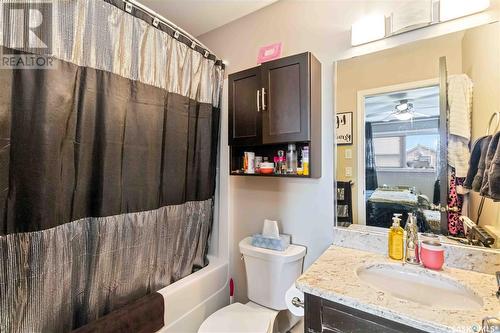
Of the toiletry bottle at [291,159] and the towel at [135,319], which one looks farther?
the toiletry bottle at [291,159]

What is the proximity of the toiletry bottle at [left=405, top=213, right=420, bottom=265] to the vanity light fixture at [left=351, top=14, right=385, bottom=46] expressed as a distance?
3.14 ft

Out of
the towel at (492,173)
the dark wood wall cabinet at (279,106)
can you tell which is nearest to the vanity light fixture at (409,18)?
the dark wood wall cabinet at (279,106)

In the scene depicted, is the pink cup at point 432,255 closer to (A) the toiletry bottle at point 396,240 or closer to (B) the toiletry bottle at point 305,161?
(A) the toiletry bottle at point 396,240

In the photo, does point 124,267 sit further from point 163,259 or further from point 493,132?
point 493,132

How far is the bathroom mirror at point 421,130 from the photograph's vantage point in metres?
1.07

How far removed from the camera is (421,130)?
1181 mm

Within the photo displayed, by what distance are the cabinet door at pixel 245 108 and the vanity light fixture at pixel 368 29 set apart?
1.88 feet

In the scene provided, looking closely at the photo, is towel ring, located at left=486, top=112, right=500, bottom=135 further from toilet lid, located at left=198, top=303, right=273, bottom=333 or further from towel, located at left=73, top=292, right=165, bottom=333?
towel, located at left=73, top=292, right=165, bottom=333

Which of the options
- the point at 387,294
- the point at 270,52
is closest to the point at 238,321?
the point at 387,294

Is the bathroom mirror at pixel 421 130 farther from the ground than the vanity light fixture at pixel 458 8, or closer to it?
closer to it

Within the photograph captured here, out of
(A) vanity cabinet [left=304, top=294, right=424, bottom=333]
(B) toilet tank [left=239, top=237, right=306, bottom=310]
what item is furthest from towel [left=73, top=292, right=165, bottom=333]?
(A) vanity cabinet [left=304, top=294, right=424, bottom=333]

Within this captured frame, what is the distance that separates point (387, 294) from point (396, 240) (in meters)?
0.37

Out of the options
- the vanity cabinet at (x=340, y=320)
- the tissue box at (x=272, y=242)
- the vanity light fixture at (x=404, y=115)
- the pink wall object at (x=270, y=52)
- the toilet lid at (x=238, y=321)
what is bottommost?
the toilet lid at (x=238, y=321)

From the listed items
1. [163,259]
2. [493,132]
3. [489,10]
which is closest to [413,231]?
[493,132]
